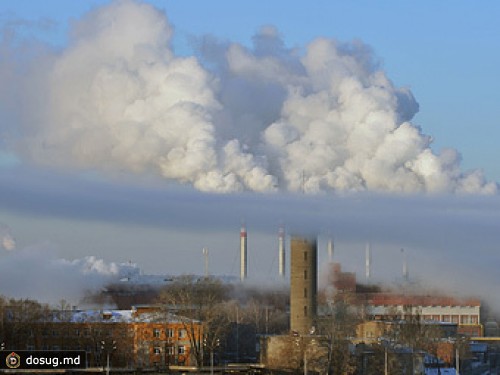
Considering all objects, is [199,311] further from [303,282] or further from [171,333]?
[303,282]

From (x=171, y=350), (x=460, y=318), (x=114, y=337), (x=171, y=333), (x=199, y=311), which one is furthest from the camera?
(x=460, y=318)

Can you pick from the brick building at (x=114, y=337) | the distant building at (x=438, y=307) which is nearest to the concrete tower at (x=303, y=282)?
the brick building at (x=114, y=337)

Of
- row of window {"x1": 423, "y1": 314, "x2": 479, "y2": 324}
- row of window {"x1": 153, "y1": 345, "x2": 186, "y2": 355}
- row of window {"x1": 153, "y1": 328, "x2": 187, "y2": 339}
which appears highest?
row of window {"x1": 423, "y1": 314, "x2": 479, "y2": 324}

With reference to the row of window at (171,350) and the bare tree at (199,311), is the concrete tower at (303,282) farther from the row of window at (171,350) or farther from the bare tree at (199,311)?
the row of window at (171,350)

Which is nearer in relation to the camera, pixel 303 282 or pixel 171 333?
pixel 171 333

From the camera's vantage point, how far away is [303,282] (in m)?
104

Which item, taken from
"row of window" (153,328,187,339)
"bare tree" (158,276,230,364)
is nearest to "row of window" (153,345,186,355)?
"row of window" (153,328,187,339)

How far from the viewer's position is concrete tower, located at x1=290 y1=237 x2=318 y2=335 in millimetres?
102562

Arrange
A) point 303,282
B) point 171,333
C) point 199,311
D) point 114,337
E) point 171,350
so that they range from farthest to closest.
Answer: point 303,282 < point 199,311 < point 171,333 < point 171,350 < point 114,337

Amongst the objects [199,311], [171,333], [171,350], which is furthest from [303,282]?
[171,350]

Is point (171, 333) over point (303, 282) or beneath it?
beneath

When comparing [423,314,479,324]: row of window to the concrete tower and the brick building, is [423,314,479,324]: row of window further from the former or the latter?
the brick building

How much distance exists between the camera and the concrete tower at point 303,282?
4038 inches

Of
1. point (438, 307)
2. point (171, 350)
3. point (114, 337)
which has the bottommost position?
point (171, 350)
